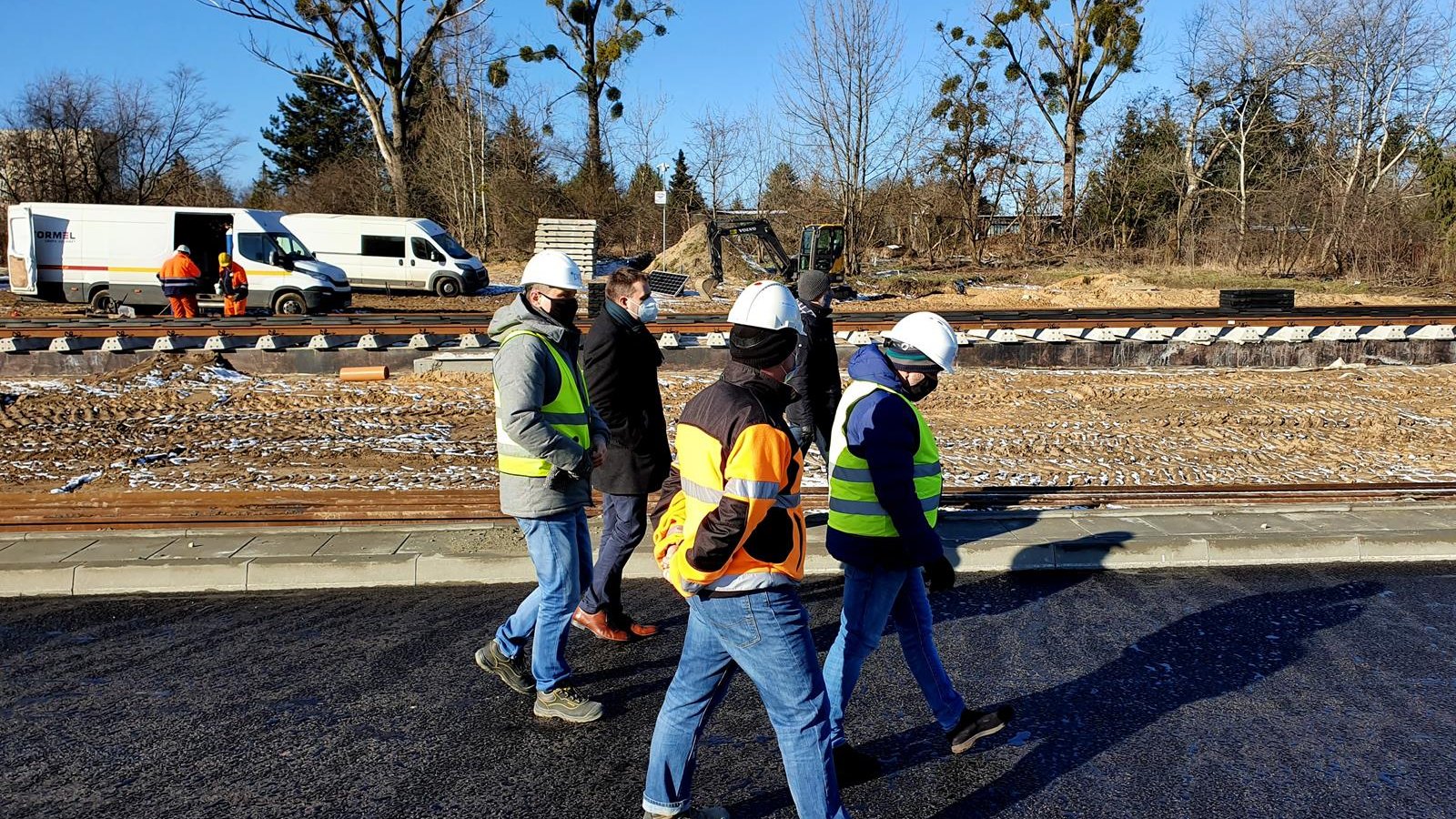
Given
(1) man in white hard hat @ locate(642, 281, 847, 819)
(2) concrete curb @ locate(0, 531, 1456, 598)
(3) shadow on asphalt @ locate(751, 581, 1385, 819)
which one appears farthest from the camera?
(2) concrete curb @ locate(0, 531, 1456, 598)

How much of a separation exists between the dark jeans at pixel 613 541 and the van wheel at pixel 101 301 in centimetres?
2166

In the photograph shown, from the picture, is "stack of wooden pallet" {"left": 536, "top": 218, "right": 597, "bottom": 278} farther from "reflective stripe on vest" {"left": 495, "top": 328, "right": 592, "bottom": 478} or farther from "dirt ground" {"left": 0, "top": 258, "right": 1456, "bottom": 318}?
"reflective stripe on vest" {"left": 495, "top": 328, "right": 592, "bottom": 478}

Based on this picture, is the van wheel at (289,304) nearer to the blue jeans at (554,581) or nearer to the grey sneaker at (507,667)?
the grey sneaker at (507,667)

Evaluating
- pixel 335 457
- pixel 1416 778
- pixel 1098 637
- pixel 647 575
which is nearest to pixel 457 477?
pixel 335 457

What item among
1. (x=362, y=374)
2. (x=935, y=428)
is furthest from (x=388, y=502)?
(x=362, y=374)

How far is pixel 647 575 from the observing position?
20.3 ft

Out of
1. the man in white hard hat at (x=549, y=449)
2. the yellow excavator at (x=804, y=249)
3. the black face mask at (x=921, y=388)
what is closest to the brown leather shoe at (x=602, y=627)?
the man in white hard hat at (x=549, y=449)

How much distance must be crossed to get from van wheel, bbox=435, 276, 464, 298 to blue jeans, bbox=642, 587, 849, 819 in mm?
24826

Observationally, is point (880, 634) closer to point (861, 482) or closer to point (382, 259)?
point (861, 482)

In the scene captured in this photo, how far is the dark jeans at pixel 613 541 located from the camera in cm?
492

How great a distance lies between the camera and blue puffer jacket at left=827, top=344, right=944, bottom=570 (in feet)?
11.2

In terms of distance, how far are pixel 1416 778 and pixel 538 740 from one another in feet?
Result: 11.3

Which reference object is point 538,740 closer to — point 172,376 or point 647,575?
point 647,575

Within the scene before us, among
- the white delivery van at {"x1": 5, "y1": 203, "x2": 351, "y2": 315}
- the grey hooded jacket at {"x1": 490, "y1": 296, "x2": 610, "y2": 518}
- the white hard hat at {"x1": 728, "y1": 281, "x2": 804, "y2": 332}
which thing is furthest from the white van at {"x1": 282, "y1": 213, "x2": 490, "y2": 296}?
the white hard hat at {"x1": 728, "y1": 281, "x2": 804, "y2": 332}
